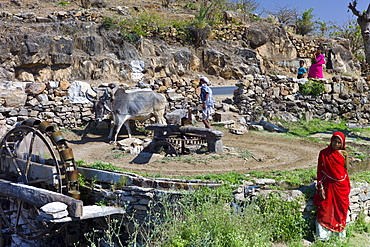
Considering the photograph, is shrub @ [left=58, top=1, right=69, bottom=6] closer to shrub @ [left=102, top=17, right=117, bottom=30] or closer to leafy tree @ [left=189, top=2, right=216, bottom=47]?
shrub @ [left=102, top=17, right=117, bottom=30]

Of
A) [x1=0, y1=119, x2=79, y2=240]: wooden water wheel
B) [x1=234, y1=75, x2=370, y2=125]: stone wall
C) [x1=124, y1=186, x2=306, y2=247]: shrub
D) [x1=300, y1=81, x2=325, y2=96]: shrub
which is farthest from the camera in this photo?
[x1=300, y1=81, x2=325, y2=96]: shrub

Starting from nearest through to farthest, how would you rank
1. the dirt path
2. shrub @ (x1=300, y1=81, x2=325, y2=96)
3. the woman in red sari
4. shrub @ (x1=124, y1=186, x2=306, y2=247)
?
shrub @ (x1=124, y1=186, x2=306, y2=247) → the woman in red sari → the dirt path → shrub @ (x1=300, y1=81, x2=325, y2=96)

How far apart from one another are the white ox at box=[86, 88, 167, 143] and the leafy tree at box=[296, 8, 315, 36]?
1960 cm

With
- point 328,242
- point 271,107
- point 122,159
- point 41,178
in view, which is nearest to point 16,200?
point 41,178

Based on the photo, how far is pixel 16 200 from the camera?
909cm

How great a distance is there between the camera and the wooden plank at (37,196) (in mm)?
7043

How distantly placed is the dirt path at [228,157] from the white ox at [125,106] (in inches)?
32.0

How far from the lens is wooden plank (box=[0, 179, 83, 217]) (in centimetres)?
704

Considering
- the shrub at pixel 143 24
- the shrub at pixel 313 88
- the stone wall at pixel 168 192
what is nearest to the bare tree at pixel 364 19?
the shrub at pixel 313 88

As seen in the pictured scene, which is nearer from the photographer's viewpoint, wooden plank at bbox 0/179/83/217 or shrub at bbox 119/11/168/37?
wooden plank at bbox 0/179/83/217

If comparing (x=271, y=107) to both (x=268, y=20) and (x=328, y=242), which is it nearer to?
(x=328, y=242)

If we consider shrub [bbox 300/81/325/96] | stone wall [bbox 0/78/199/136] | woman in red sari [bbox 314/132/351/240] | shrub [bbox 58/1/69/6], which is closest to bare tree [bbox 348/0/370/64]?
shrub [bbox 300/81/325/96]

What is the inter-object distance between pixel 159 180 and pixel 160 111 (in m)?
4.93

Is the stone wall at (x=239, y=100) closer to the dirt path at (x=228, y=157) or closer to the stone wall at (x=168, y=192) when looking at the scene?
the dirt path at (x=228, y=157)
